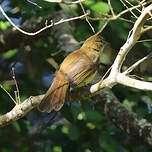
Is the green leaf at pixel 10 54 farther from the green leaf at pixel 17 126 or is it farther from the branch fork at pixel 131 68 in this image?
the branch fork at pixel 131 68

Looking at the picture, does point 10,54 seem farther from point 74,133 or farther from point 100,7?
point 100,7

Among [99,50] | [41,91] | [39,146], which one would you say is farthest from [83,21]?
[39,146]

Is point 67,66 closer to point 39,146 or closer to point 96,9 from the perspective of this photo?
point 96,9

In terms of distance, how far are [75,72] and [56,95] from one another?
0.45m

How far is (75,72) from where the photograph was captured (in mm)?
5523

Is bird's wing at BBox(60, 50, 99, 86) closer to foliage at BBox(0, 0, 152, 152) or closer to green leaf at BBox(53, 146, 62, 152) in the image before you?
foliage at BBox(0, 0, 152, 152)

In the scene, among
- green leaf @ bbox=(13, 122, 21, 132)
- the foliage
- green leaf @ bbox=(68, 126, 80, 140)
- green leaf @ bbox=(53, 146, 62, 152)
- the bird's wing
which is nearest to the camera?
the bird's wing

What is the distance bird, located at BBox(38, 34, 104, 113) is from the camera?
5.11 meters

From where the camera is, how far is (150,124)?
211 inches

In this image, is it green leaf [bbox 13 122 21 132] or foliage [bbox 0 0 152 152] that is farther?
green leaf [bbox 13 122 21 132]

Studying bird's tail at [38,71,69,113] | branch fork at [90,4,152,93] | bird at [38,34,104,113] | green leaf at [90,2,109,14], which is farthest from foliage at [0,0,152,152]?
branch fork at [90,4,152,93]

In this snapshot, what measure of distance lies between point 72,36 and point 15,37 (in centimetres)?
92

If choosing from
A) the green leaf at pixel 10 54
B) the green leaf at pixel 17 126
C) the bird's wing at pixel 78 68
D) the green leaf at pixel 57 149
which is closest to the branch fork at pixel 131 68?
the bird's wing at pixel 78 68

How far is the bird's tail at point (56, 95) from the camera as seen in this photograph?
4.91 metres
